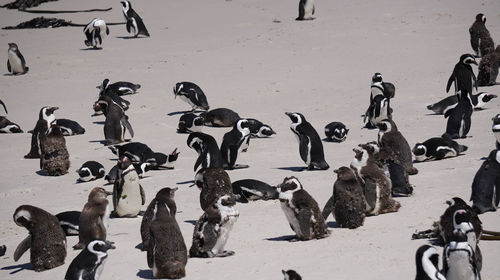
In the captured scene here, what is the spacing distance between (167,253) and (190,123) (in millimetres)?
6776

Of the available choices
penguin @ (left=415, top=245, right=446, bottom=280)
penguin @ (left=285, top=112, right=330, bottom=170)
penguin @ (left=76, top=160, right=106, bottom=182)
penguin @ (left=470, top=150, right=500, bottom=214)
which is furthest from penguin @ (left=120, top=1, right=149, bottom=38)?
penguin @ (left=415, top=245, right=446, bottom=280)

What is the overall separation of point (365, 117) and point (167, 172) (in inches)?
140

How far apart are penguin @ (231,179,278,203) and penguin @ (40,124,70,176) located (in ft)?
10.7

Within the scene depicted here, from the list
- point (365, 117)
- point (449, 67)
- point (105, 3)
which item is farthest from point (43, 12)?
point (365, 117)

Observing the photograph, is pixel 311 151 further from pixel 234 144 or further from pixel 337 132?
pixel 337 132

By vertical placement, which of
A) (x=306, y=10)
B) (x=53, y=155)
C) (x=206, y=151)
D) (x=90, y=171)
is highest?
(x=306, y=10)

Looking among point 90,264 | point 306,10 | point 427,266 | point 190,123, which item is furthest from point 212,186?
point 306,10

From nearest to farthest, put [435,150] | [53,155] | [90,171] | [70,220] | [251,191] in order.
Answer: [70,220] < [251,191] < [435,150] < [90,171] < [53,155]

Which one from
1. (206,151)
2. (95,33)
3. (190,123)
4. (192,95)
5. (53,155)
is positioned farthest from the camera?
(95,33)

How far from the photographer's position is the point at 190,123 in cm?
1438

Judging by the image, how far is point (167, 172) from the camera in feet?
40.4

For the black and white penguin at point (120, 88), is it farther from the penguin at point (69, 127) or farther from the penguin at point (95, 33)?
the penguin at point (95, 33)

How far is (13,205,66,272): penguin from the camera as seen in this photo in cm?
852

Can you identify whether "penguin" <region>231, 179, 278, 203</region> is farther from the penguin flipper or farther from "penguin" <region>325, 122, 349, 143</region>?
"penguin" <region>325, 122, 349, 143</region>
